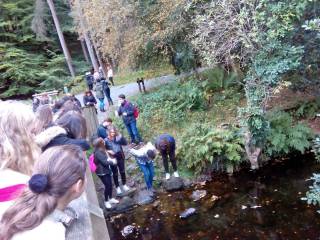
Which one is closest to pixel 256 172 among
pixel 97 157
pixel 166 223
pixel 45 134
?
pixel 166 223

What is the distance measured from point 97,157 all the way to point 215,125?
5419 mm

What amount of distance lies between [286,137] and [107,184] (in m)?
5.17

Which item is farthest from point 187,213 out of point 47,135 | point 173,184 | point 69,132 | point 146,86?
point 146,86

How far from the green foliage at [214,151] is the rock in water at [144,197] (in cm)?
A: 149

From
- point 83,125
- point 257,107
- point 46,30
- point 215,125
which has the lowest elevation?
point 215,125

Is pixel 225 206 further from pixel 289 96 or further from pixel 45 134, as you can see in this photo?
pixel 289 96

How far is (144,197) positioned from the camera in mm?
10188

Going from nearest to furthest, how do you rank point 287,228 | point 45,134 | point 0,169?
1. point 0,169
2. point 45,134
3. point 287,228

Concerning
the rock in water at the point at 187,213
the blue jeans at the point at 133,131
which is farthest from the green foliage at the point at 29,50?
the rock in water at the point at 187,213

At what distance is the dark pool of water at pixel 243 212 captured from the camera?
7.43 m

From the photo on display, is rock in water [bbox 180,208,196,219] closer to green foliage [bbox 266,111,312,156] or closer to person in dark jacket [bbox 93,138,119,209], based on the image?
person in dark jacket [bbox 93,138,119,209]

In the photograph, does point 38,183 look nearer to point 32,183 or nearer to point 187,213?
point 32,183

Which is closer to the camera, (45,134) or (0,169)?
(0,169)

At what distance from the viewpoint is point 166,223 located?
858 cm
